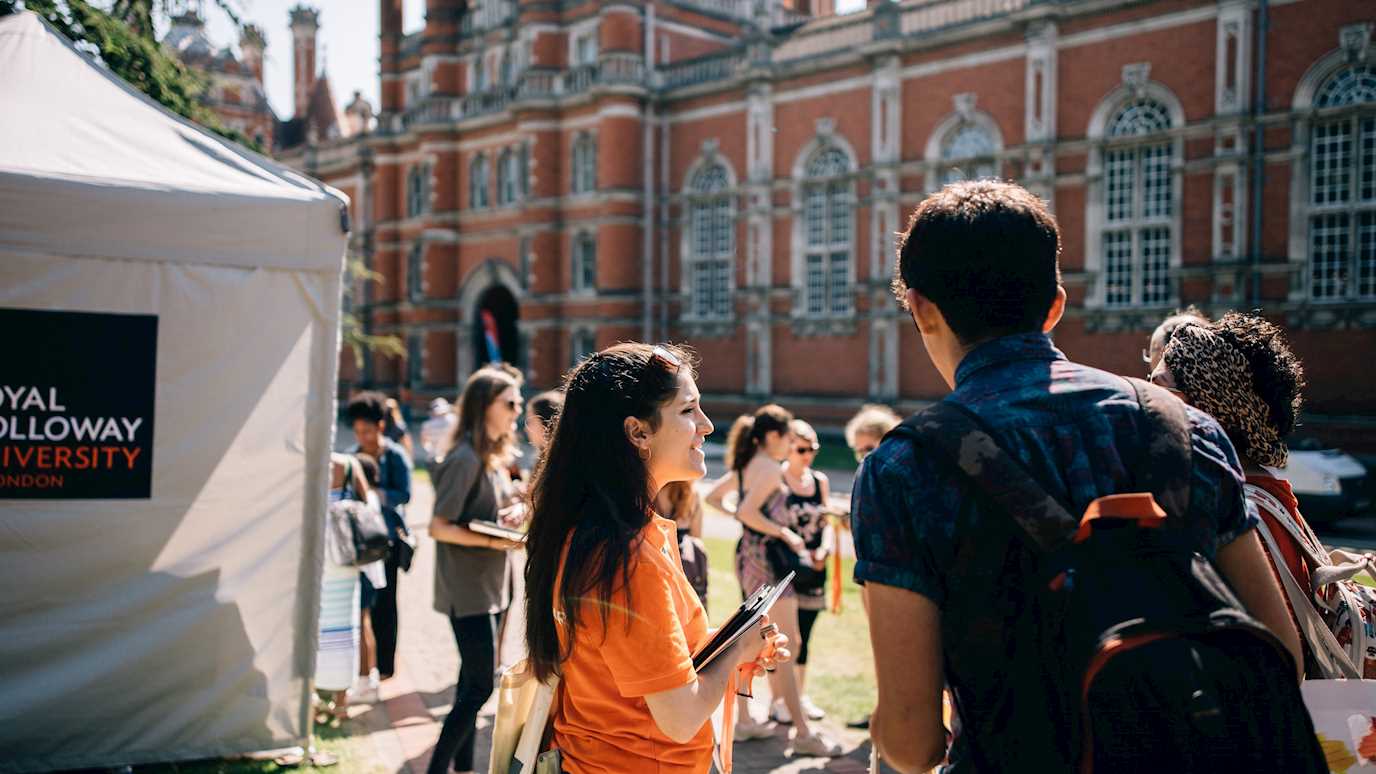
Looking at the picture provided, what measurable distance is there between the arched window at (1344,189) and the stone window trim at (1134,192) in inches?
99.8

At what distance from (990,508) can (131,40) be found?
388 inches

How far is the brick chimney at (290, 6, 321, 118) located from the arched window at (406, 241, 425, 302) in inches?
929

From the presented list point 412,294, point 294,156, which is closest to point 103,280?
point 412,294

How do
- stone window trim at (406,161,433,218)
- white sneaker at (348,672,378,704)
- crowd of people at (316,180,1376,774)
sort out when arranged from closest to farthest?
crowd of people at (316,180,1376,774) → white sneaker at (348,672,378,704) → stone window trim at (406,161,433,218)

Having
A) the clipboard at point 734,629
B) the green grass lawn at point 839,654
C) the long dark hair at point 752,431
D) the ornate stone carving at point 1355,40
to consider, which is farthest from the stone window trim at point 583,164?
the clipboard at point 734,629

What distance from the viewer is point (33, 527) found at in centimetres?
479

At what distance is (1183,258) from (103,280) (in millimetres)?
21836

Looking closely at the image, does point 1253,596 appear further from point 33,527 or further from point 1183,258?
point 1183,258

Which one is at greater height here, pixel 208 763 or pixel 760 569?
pixel 760 569

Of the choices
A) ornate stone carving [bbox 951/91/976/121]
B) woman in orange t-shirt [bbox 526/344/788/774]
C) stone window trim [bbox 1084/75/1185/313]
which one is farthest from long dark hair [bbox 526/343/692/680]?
ornate stone carving [bbox 951/91/976/121]

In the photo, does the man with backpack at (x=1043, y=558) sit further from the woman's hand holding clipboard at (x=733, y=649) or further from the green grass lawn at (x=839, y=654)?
the green grass lawn at (x=839, y=654)

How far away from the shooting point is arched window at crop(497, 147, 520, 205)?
117ft

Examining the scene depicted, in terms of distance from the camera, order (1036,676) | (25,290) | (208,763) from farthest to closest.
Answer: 1. (208,763)
2. (25,290)
3. (1036,676)

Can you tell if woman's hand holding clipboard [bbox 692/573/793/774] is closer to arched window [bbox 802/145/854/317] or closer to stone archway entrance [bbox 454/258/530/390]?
arched window [bbox 802/145/854/317]
